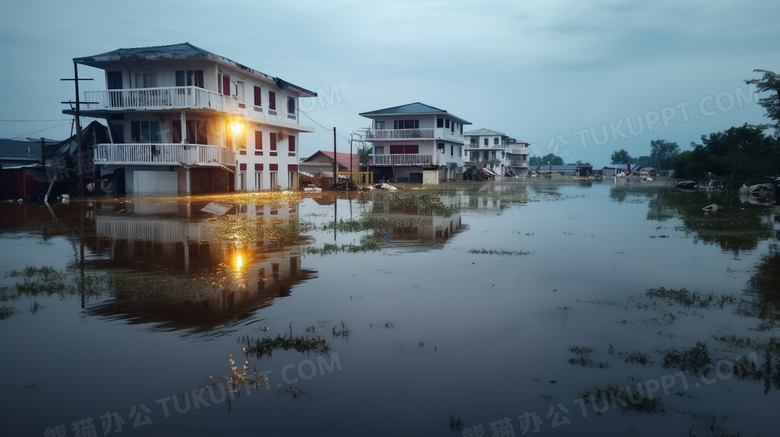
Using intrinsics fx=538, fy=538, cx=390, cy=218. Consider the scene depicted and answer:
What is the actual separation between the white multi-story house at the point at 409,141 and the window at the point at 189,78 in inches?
1210

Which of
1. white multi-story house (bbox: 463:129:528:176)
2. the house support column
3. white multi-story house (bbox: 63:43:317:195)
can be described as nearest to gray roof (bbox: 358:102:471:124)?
white multi-story house (bbox: 63:43:317:195)

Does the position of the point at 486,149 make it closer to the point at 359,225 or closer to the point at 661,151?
the point at 359,225

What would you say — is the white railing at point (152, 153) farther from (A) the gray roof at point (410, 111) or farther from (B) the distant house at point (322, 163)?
(B) the distant house at point (322, 163)

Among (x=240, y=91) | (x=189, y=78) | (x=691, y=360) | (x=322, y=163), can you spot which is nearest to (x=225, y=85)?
(x=240, y=91)

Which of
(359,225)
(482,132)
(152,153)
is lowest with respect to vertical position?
(359,225)

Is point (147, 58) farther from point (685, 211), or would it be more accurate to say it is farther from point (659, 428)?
point (659, 428)

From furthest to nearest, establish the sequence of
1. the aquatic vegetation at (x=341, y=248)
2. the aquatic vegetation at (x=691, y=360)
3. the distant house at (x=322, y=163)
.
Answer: the distant house at (x=322, y=163)
the aquatic vegetation at (x=341, y=248)
the aquatic vegetation at (x=691, y=360)

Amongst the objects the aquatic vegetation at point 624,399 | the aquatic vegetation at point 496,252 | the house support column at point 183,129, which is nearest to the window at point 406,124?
the house support column at point 183,129

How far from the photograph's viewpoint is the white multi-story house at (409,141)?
59031 mm

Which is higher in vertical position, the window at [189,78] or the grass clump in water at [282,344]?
the window at [189,78]

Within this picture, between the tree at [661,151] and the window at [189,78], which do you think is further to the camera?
the tree at [661,151]

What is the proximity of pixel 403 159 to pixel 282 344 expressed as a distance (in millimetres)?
54664

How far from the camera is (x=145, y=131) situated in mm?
31344

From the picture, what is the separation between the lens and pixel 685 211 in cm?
2256
